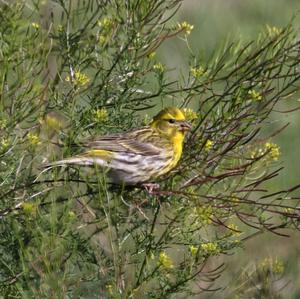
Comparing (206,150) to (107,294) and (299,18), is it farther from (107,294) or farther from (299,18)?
(299,18)

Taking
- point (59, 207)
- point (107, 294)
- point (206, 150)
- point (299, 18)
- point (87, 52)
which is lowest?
point (107, 294)

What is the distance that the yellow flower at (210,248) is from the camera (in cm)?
533

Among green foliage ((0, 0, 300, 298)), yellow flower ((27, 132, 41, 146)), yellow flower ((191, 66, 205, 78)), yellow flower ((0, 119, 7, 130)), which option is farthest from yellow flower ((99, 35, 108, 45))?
yellow flower ((0, 119, 7, 130))

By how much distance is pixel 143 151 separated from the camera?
6176mm

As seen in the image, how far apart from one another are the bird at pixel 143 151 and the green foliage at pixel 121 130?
67mm

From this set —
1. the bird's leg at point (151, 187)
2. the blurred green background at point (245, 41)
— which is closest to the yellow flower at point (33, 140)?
the bird's leg at point (151, 187)

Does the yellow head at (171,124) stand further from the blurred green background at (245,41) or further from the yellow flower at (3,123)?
the yellow flower at (3,123)

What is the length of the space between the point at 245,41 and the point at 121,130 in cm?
321

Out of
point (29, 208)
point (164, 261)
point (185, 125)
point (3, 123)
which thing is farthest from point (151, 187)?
point (29, 208)

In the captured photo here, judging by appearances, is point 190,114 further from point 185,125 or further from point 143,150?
point 143,150

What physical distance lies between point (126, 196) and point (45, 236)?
1.19m

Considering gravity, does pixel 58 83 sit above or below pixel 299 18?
below

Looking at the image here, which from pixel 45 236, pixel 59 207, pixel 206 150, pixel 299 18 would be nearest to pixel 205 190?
pixel 206 150

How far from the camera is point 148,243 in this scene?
17.9 ft
